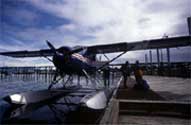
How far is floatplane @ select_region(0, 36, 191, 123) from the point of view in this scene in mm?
4547

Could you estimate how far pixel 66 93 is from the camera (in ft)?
25.6

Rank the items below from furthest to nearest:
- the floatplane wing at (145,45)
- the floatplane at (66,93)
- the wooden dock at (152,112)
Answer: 1. the floatplane wing at (145,45)
2. the floatplane at (66,93)
3. the wooden dock at (152,112)

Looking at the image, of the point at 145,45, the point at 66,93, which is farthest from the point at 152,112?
the point at 145,45

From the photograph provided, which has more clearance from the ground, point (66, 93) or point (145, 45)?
point (145, 45)

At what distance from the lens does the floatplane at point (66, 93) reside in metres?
4.55

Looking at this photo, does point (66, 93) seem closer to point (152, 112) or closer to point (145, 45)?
point (152, 112)

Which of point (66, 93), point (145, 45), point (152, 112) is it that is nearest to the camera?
point (152, 112)

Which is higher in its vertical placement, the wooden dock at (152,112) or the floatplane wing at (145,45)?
the floatplane wing at (145,45)

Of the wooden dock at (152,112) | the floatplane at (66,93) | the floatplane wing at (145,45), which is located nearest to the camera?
the wooden dock at (152,112)

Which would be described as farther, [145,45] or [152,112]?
[145,45]

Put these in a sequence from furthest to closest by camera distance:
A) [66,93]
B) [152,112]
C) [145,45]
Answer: [145,45]
[66,93]
[152,112]

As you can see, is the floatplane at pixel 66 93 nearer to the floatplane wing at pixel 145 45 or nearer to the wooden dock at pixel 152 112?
the floatplane wing at pixel 145 45

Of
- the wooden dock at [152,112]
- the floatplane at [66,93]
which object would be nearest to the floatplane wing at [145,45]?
the floatplane at [66,93]

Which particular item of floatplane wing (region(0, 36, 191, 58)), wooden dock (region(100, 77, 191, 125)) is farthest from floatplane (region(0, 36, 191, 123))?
wooden dock (region(100, 77, 191, 125))
